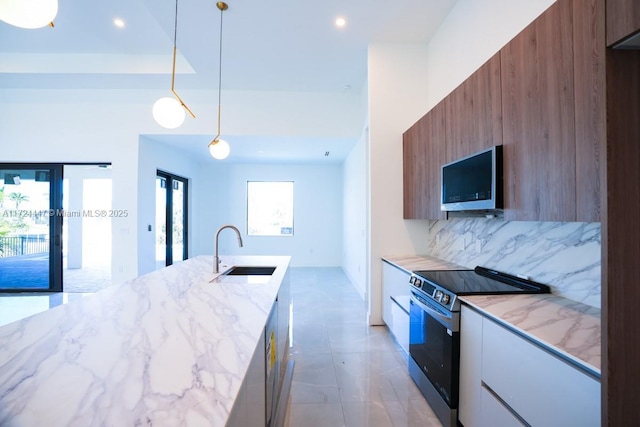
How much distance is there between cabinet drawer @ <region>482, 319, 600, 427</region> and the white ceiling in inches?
122

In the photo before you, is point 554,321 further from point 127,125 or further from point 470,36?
point 127,125

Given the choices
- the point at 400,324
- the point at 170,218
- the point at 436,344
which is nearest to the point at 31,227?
the point at 170,218

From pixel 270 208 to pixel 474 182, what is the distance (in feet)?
20.2

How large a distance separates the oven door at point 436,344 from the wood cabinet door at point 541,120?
77cm

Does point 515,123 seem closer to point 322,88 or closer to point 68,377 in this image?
point 68,377

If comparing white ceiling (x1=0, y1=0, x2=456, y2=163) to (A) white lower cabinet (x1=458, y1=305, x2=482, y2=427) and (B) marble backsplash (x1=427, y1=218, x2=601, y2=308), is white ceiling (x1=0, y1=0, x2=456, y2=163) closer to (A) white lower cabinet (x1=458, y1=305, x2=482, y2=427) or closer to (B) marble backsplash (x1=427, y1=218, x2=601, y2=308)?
(B) marble backsplash (x1=427, y1=218, x2=601, y2=308)

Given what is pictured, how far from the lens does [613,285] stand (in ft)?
2.75

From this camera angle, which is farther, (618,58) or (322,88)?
(322,88)

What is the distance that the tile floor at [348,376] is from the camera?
6.35ft

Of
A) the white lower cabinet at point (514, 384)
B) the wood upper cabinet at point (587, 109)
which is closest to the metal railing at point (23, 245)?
the white lower cabinet at point (514, 384)

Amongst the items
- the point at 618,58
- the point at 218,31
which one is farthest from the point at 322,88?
the point at 618,58

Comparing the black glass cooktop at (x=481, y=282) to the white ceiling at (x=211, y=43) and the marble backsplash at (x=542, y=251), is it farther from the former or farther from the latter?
the white ceiling at (x=211, y=43)

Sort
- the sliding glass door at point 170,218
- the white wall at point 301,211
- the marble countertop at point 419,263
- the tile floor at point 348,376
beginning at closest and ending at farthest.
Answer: the tile floor at point 348,376
the marble countertop at point 419,263
the sliding glass door at point 170,218
the white wall at point 301,211

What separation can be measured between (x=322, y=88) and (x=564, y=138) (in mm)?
4056
